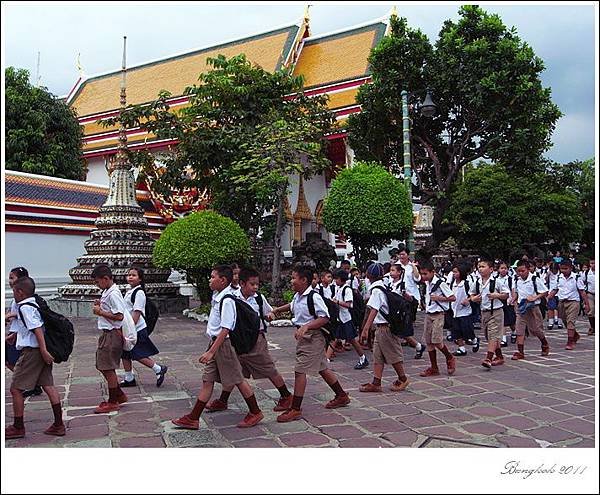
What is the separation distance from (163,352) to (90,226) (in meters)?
10.9

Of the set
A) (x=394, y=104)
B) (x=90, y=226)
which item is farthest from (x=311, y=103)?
(x=90, y=226)

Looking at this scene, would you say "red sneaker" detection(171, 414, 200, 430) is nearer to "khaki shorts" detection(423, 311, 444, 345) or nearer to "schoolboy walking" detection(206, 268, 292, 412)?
"schoolboy walking" detection(206, 268, 292, 412)

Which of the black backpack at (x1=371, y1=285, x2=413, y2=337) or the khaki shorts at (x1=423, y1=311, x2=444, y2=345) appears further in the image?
the khaki shorts at (x1=423, y1=311, x2=444, y2=345)

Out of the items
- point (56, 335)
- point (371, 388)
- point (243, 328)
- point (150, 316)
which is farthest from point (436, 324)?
point (56, 335)

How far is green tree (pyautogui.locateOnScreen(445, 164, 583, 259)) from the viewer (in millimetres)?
20578

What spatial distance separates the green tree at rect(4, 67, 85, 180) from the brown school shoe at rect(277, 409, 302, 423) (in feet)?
63.7

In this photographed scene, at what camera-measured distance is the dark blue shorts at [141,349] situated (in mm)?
6219

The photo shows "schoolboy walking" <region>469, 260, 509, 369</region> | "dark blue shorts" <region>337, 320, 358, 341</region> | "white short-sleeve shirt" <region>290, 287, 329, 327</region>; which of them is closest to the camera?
"white short-sleeve shirt" <region>290, 287, 329, 327</region>

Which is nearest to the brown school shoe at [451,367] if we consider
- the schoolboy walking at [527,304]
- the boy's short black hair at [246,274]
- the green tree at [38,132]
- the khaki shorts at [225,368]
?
the schoolboy walking at [527,304]

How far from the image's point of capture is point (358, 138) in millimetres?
19281

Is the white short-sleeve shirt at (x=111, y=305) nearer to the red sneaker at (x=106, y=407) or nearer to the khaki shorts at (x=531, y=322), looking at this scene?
the red sneaker at (x=106, y=407)

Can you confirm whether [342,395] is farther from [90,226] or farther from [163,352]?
[90,226]

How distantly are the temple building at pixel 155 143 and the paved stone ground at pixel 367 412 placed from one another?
10033 millimetres

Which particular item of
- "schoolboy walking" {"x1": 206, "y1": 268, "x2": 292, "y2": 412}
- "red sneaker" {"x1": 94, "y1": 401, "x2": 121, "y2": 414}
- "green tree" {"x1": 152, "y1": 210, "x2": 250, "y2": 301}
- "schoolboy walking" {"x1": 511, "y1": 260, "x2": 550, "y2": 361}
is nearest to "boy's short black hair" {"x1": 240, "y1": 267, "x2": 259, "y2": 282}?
"schoolboy walking" {"x1": 206, "y1": 268, "x2": 292, "y2": 412}
